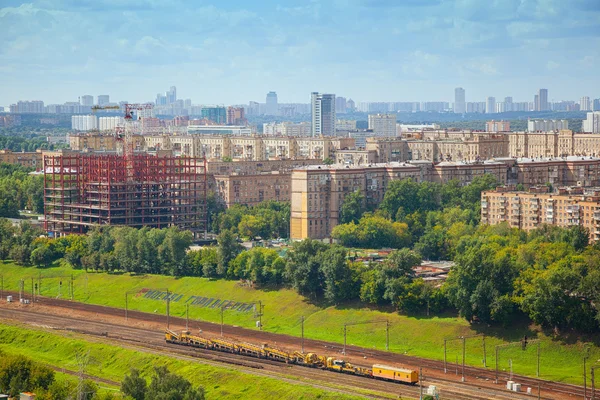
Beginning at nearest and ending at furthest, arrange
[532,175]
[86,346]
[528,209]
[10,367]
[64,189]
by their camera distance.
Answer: [10,367], [86,346], [528,209], [64,189], [532,175]

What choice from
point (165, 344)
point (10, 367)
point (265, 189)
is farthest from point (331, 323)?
point (265, 189)

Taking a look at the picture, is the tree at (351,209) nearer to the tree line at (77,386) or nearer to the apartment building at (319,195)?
the apartment building at (319,195)

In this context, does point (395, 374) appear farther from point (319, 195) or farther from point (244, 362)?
point (319, 195)

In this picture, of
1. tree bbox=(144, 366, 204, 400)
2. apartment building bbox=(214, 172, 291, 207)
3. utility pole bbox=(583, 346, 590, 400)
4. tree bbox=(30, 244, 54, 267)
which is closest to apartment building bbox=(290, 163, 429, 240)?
apartment building bbox=(214, 172, 291, 207)

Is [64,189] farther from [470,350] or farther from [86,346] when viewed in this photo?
[470,350]

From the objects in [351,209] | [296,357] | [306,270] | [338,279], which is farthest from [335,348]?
[351,209]
